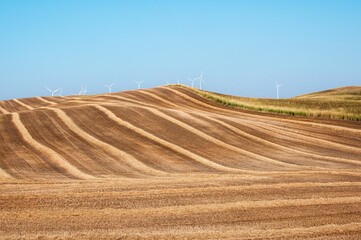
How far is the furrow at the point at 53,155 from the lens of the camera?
67.1ft

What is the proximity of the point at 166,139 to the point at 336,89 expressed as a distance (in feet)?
230

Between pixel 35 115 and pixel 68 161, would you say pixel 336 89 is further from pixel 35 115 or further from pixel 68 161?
pixel 68 161

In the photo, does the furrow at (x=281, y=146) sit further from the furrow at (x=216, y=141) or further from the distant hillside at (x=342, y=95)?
the distant hillside at (x=342, y=95)

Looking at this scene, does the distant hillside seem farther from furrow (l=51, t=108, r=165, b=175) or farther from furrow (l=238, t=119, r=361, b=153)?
furrow (l=51, t=108, r=165, b=175)

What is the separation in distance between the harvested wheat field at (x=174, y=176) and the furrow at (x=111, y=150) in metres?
0.06

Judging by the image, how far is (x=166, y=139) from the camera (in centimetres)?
2850

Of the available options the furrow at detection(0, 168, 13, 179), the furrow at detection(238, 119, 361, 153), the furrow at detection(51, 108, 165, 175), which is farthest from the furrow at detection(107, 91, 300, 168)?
the furrow at detection(0, 168, 13, 179)

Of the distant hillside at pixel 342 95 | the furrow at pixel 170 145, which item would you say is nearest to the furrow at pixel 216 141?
the furrow at pixel 170 145

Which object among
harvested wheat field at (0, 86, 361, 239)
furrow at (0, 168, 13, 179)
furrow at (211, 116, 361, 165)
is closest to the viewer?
harvested wheat field at (0, 86, 361, 239)

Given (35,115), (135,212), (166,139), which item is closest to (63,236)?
(135,212)

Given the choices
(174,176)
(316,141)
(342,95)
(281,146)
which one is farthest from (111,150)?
(342,95)

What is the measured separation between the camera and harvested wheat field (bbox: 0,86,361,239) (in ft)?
38.4

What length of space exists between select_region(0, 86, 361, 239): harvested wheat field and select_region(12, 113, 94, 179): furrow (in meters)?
0.06

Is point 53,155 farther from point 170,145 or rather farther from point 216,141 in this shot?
point 216,141
